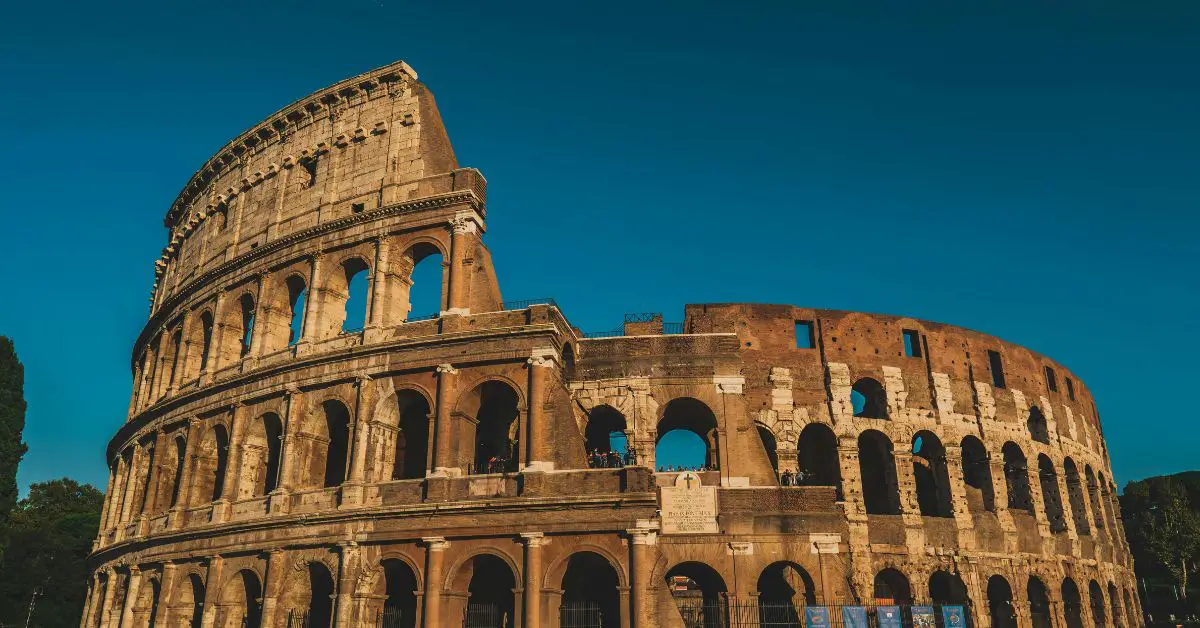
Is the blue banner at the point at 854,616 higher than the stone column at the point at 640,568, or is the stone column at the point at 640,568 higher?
the stone column at the point at 640,568

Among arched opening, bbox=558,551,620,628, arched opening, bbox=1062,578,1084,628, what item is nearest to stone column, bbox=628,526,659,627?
arched opening, bbox=558,551,620,628

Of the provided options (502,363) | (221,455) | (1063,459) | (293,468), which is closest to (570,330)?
(502,363)

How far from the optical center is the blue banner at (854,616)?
1888 centimetres

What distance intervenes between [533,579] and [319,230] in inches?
502

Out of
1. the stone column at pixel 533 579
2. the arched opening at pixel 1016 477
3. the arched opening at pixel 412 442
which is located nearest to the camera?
the stone column at pixel 533 579

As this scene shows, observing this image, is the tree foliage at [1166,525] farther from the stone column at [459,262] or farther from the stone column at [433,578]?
the stone column at [459,262]

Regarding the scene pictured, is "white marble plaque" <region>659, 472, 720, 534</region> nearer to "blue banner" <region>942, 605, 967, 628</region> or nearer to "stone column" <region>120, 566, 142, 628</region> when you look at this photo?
"blue banner" <region>942, 605, 967, 628</region>

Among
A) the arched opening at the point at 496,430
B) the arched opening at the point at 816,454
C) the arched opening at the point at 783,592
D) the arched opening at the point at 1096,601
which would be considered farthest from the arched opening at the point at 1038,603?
the arched opening at the point at 496,430

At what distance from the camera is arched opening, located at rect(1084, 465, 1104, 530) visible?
104ft

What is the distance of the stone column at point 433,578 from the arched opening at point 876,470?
14.3m

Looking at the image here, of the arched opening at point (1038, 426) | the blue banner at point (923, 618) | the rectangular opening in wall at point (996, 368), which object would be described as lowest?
the blue banner at point (923, 618)

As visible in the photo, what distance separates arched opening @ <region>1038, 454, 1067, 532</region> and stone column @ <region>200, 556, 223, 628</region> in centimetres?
2747

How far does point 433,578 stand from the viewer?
18906 millimetres

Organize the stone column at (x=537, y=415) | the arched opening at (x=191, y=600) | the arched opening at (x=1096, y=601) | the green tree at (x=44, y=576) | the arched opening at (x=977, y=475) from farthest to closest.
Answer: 1. the green tree at (x=44, y=576)
2. the arched opening at (x=1096, y=601)
3. the arched opening at (x=977, y=475)
4. the arched opening at (x=191, y=600)
5. the stone column at (x=537, y=415)
